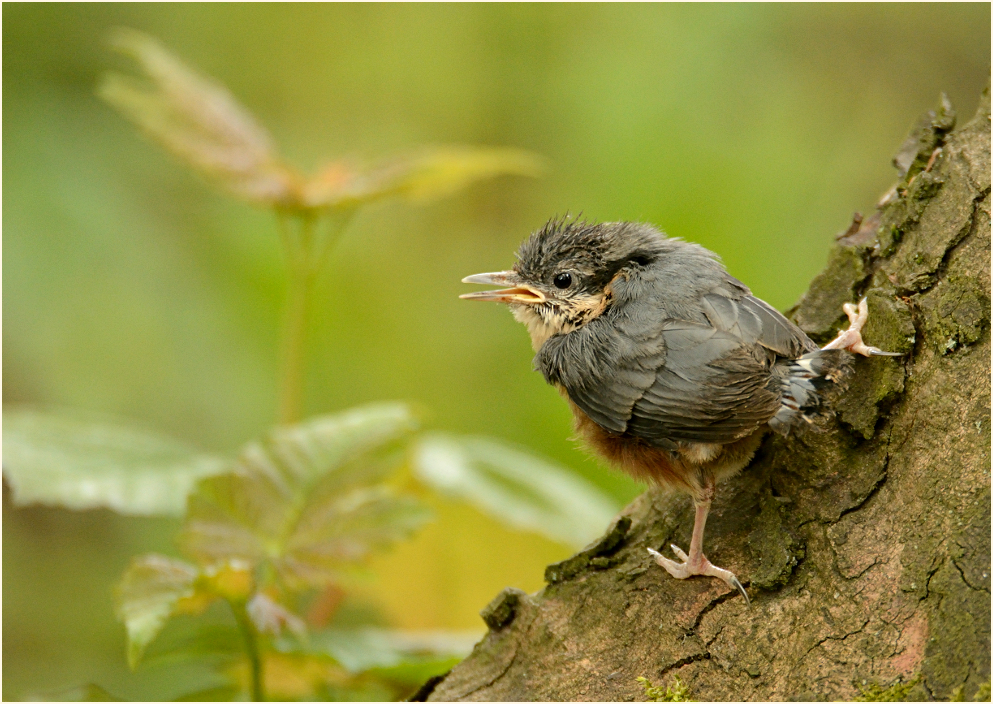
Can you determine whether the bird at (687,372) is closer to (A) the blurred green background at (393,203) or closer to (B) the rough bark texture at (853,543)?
(B) the rough bark texture at (853,543)

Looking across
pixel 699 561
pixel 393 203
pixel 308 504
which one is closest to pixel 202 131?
pixel 308 504

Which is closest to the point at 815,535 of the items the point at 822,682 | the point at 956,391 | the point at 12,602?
the point at 822,682

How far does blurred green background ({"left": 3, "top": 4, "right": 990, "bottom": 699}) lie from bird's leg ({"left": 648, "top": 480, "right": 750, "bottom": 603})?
100 inches

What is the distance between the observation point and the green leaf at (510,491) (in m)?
2.87

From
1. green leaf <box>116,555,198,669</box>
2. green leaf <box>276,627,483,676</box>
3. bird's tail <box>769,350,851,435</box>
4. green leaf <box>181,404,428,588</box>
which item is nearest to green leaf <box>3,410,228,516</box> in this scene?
green leaf <box>181,404,428,588</box>

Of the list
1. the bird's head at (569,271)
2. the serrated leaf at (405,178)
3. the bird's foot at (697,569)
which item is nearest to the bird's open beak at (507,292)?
the bird's head at (569,271)

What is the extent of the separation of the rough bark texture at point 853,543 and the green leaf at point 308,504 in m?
0.42

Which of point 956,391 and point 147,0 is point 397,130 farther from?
point 956,391

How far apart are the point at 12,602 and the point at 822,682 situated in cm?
393

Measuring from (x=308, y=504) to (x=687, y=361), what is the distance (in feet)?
3.64

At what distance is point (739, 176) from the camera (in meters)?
4.76

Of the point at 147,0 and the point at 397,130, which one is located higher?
the point at 147,0

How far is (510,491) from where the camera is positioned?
3178 mm

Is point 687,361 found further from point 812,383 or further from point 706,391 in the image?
point 812,383
